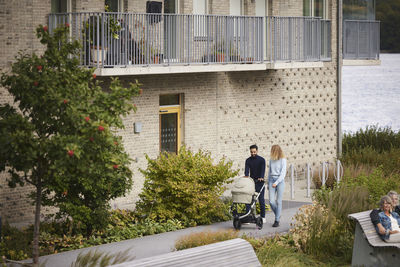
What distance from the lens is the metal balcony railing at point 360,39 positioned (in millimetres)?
27578

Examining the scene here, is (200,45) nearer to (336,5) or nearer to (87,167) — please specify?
(336,5)

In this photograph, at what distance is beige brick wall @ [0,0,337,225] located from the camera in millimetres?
18109

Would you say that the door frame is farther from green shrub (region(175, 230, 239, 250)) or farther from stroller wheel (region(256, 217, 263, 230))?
green shrub (region(175, 230, 239, 250))

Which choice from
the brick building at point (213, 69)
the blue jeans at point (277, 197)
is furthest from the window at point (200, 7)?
the blue jeans at point (277, 197)

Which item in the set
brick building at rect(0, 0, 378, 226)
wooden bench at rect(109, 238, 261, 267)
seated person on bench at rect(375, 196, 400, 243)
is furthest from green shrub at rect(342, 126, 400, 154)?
wooden bench at rect(109, 238, 261, 267)

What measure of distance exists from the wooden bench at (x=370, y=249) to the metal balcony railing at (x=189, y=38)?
7450 mm

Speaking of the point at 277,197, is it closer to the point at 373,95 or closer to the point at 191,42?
the point at 191,42

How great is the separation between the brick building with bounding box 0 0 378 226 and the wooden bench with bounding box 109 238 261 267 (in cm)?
752

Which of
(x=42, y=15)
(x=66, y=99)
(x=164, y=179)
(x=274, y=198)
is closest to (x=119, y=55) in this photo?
(x=42, y=15)

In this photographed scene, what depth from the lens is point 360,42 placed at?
1093 inches

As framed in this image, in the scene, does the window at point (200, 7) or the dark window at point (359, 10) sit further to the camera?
the dark window at point (359, 10)

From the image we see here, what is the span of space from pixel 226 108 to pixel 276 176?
665 cm

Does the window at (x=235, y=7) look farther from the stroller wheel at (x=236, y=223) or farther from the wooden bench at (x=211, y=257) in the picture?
the wooden bench at (x=211, y=257)

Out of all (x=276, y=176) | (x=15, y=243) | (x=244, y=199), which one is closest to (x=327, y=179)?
(x=276, y=176)
